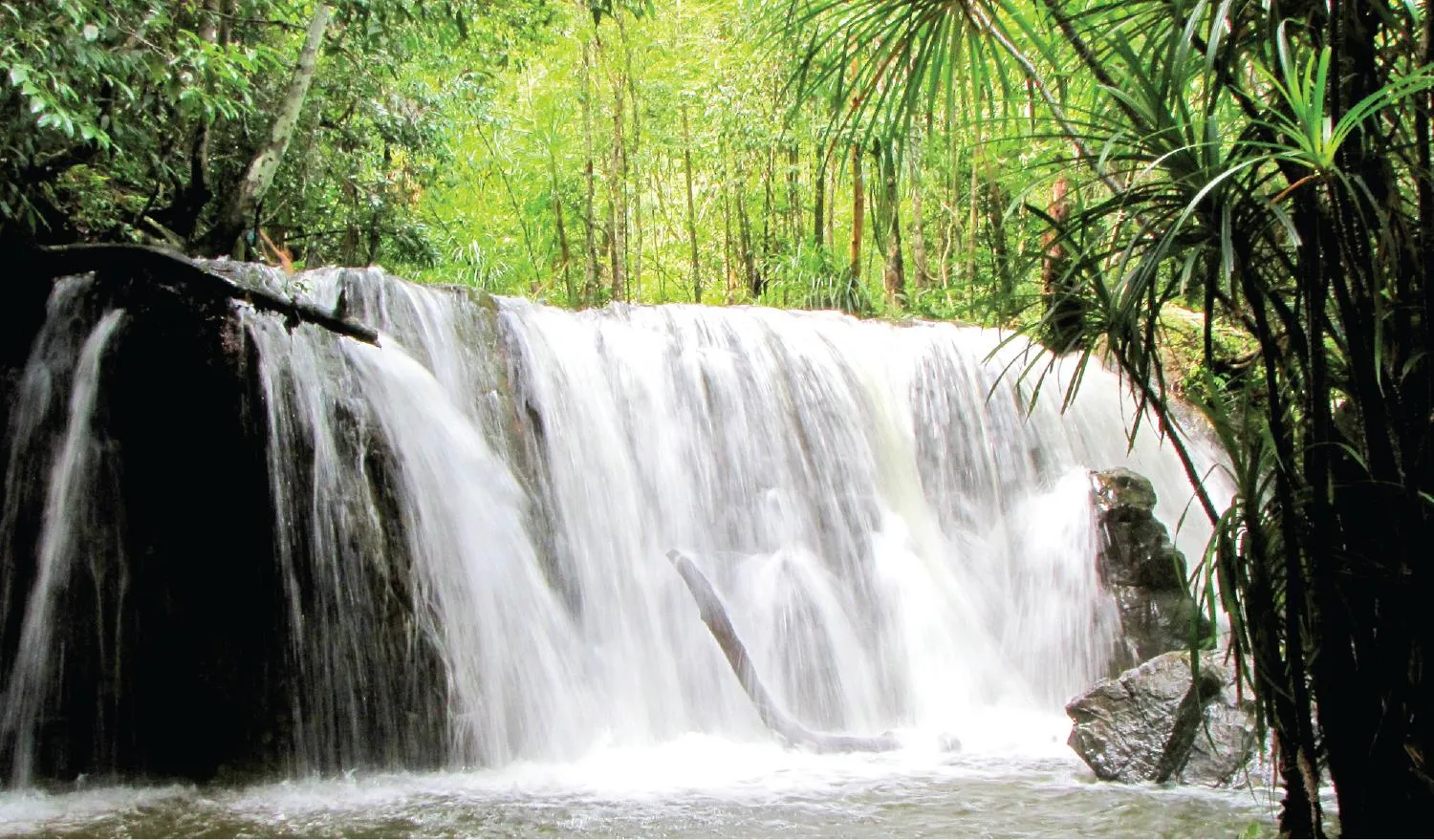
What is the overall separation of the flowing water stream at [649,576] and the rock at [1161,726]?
15 centimetres

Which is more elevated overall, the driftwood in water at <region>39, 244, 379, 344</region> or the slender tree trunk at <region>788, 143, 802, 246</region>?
the slender tree trunk at <region>788, 143, 802, 246</region>

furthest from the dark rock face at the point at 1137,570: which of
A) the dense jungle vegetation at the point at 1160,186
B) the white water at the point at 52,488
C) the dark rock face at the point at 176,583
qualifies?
the white water at the point at 52,488

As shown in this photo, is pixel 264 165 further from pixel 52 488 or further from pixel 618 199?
pixel 618 199

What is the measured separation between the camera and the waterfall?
5379 millimetres

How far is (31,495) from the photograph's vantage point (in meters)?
5.10

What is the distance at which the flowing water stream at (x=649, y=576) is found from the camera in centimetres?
464

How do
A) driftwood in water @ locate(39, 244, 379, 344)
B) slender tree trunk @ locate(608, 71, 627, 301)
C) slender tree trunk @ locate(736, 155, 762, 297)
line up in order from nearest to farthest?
driftwood in water @ locate(39, 244, 379, 344)
slender tree trunk @ locate(608, 71, 627, 301)
slender tree trunk @ locate(736, 155, 762, 297)

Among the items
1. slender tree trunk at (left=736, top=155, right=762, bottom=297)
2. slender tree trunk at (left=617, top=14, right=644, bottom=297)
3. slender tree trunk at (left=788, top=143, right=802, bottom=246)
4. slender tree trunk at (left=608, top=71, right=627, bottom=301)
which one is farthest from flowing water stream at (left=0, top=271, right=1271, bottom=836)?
slender tree trunk at (left=736, top=155, right=762, bottom=297)

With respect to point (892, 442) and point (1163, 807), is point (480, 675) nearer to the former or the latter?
point (1163, 807)

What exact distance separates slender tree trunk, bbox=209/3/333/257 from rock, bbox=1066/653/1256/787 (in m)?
5.99

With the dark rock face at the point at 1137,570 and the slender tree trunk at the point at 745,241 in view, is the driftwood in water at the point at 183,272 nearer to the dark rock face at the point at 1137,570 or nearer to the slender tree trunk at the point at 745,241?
the dark rock face at the point at 1137,570

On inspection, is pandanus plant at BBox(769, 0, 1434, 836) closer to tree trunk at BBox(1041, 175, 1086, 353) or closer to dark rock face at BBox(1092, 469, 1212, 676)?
tree trunk at BBox(1041, 175, 1086, 353)

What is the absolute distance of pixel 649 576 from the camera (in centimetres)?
688

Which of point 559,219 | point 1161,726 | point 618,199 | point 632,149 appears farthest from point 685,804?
point 632,149
